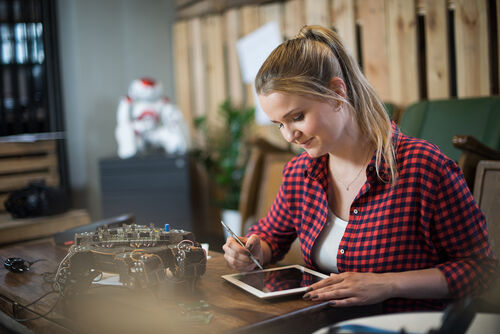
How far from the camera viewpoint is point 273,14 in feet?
12.9

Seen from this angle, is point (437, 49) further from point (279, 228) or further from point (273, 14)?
point (279, 228)

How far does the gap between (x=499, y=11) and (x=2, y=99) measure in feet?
11.6

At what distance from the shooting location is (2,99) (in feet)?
14.0

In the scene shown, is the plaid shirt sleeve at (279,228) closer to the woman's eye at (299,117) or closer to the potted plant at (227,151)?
the woman's eye at (299,117)

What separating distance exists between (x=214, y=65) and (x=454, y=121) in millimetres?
2423

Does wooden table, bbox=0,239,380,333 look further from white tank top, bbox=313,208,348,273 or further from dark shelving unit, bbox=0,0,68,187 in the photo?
dark shelving unit, bbox=0,0,68,187

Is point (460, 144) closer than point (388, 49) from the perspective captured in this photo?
Yes

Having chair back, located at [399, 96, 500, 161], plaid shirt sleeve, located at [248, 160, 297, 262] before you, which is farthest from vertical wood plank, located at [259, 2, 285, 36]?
plaid shirt sleeve, located at [248, 160, 297, 262]

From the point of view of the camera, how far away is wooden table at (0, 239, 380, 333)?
101 cm

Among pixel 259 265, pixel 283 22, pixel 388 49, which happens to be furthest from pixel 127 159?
pixel 259 265

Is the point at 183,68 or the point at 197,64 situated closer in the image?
the point at 197,64

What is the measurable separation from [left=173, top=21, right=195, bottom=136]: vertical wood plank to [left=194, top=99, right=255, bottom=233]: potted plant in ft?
1.05

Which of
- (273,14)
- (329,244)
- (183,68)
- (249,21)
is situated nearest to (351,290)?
(329,244)

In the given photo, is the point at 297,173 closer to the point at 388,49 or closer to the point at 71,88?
the point at 388,49
